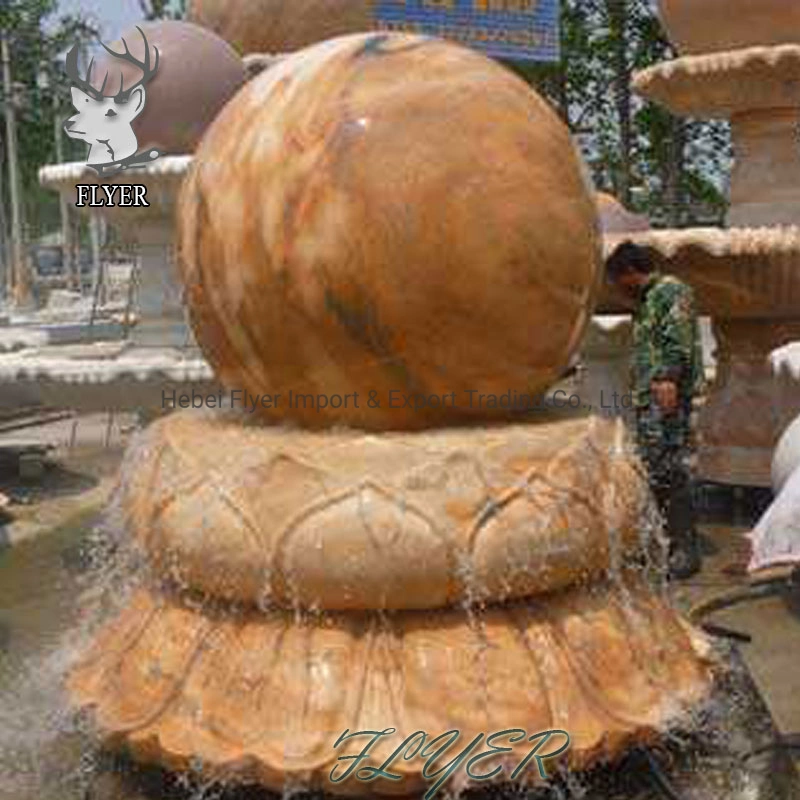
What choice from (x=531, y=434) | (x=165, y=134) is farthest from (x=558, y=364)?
(x=165, y=134)

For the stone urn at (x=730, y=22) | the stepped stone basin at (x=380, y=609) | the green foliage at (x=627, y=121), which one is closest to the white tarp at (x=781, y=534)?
the stepped stone basin at (x=380, y=609)

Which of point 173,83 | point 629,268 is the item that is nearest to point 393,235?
point 629,268

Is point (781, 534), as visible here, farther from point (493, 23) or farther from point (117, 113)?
point (493, 23)

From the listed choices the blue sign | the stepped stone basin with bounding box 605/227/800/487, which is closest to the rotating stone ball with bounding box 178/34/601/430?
the stepped stone basin with bounding box 605/227/800/487

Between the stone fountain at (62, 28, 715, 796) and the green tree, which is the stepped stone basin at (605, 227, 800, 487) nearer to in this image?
the stone fountain at (62, 28, 715, 796)

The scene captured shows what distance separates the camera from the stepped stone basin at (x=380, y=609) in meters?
2.75

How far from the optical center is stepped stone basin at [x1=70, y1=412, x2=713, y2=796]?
2.75 m

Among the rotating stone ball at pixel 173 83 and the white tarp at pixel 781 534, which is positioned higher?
the rotating stone ball at pixel 173 83

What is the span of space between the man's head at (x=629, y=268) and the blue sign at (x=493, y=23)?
6.24 m

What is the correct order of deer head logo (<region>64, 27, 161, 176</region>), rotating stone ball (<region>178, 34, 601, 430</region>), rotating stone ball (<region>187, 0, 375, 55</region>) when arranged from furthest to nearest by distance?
1. rotating stone ball (<region>187, 0, 375, 55</region>)
2. deer head logo (<region>64, 27, 161, 176</region>)
3. rotating stone ball (<region>178, 34, 601, 430</region>)

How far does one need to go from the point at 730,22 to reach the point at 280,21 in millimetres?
2440

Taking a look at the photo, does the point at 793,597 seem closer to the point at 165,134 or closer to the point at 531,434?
the point at 531,434

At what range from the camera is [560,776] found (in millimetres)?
2770

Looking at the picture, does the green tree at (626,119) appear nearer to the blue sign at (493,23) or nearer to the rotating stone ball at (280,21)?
the blue sign at (493,23)
